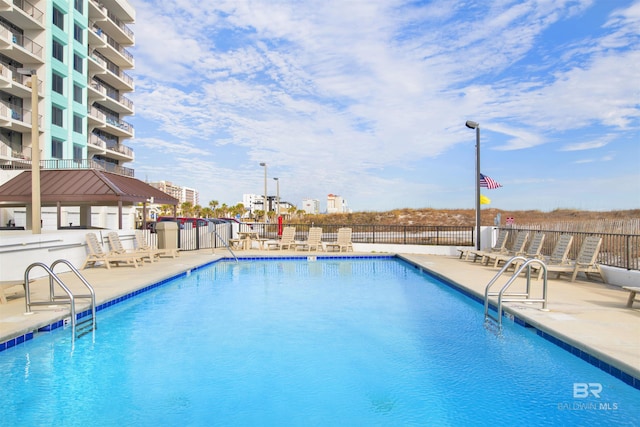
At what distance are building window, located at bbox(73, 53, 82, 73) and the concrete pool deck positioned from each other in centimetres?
3172

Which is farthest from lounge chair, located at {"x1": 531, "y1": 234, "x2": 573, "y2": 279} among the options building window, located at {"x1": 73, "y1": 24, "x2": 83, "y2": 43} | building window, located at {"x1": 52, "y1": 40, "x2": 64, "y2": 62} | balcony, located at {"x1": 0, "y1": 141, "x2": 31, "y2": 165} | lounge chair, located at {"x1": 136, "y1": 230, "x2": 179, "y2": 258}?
building window, located at {"x1": 73, "y1": 24, "x2": 83, "y2": 43}

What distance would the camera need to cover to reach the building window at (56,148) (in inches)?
1321

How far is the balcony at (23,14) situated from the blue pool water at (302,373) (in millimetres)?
30765

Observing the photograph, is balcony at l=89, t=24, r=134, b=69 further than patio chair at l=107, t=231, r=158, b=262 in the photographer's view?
Yes

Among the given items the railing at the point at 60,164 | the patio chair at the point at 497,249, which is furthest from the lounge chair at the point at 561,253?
the railing at the point at 60,164

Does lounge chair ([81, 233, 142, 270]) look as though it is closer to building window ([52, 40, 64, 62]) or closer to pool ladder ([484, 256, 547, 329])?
pool ladder ([484, 256, 547, 329])

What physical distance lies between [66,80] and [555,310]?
128ft

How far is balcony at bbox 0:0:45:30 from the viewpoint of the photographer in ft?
95.2

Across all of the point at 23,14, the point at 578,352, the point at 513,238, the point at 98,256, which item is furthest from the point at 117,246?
the point at 23,14

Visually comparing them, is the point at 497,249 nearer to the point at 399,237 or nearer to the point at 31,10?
the point at 399,237

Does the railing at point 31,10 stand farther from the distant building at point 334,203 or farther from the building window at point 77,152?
the distant building at point 334,203

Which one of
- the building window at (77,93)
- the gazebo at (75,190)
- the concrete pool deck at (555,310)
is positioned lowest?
the concrete pool deck at (555,310)

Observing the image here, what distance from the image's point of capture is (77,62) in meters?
36.8

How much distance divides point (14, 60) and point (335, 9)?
27018mm
